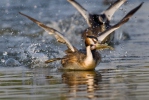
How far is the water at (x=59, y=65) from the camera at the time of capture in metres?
9.71

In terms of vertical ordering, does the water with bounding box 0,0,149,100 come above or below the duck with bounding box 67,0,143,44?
below

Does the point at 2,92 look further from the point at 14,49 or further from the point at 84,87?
the point at 14,49

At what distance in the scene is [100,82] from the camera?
424 inches

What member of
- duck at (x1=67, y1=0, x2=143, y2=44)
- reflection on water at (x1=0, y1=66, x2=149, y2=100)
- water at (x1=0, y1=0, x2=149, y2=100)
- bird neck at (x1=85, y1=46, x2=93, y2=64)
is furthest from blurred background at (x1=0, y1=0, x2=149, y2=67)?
reflection on water at (x1=0, y1=66, x2=149, y2=100)

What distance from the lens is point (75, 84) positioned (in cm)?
1063

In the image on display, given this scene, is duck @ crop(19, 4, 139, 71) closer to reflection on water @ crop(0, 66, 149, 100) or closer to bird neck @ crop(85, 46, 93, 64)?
bird neck @ crop(85, 46, 93, 64)

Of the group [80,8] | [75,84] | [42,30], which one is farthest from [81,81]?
[42,30]

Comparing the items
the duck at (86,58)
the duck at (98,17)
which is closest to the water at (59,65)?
the duck at (86,58)

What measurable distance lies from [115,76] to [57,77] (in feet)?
3.05

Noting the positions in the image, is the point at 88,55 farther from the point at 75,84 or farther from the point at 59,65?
the point at 75,84

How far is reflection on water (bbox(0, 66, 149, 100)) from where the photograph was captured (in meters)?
9.38

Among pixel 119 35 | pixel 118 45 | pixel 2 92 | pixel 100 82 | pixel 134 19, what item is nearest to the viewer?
pixel 2 92

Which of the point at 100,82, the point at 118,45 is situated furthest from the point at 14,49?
the point at 100,82

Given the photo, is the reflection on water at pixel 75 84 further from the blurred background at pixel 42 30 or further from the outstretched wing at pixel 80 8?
the outstretched wing at pixel 80 8
